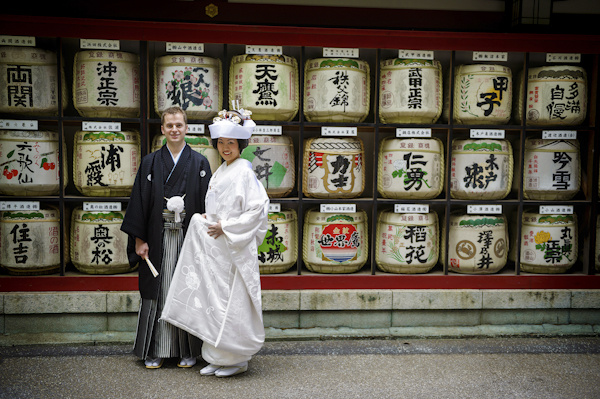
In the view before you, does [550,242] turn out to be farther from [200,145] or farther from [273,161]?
[200,145]

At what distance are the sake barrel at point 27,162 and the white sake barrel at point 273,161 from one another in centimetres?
148

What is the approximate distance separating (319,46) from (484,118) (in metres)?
1.47

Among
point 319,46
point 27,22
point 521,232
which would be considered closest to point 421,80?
point 319,46

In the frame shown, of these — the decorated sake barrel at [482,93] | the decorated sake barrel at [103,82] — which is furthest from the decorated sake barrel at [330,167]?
the decorated sake barrel at [103,82]

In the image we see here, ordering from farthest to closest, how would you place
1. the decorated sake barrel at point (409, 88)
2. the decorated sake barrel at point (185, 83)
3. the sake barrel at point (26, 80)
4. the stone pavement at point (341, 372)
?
the decorated sake barrel at point (409, 88) → the decorated sake barrel at point (185, 83) → the sake barrel at point (26, 80) → the stone pavement at point (341, 372)

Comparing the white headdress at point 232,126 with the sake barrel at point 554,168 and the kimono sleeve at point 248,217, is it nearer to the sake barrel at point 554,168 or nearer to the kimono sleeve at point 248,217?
the kimono sleeve at point 248,217

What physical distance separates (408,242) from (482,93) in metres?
1.35

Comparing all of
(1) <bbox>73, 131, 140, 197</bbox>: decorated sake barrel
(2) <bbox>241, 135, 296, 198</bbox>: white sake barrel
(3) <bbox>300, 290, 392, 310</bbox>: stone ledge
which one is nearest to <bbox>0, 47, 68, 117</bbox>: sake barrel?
(1) <bbox>73, 131, 140, 197</bbox>: decorated sake barrel

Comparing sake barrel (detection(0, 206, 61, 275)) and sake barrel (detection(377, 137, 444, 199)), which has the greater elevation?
sake barrel (detection(377, 137, 444, 199))

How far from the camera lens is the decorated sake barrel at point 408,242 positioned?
149 inches

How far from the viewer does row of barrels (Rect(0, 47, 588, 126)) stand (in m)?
3.51

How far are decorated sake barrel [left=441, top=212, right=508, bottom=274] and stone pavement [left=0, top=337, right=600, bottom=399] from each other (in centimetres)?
60

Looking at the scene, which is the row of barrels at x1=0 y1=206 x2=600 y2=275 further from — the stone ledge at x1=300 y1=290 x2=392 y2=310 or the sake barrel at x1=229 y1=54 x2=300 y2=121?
the sake barrel at x1=229 y1=54 x2=300 y2=121

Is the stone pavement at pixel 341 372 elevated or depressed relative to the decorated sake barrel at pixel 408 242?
depressed
